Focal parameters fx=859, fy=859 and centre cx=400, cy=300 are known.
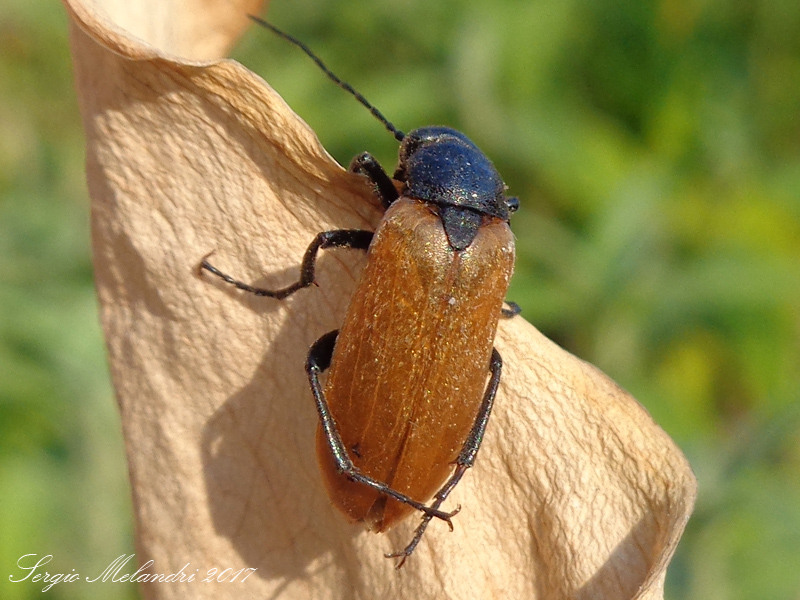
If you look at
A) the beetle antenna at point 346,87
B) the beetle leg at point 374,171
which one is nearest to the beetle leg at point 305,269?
the beetle leg at point 374,171

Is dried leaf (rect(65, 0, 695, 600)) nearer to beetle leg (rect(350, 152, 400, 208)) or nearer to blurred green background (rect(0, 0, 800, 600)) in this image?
beetle leg (rect(350, 152, 400, 208))

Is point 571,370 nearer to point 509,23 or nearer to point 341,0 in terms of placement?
point 509,23

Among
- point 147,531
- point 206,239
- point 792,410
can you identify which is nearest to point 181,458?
point 147,531

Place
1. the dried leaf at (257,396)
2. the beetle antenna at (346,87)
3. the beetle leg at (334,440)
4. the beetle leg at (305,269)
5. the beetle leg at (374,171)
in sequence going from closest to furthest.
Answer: the dried leaf at (257,396) < the beetle leg at (305,269) < the beetle leg at (334,440) < the beetle leg at (374,171) < the beetle antenna at (346,87)

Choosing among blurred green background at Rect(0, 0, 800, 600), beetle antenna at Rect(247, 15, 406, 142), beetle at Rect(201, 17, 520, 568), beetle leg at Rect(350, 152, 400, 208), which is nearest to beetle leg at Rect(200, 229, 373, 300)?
beetle at Rect(201, 17, 520, 568)

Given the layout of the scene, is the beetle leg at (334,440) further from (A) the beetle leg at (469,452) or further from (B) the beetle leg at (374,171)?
(B) the beetle leg at (374,171)

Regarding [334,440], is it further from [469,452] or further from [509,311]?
[509,311]

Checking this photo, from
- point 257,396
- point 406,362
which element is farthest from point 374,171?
point 257,396
